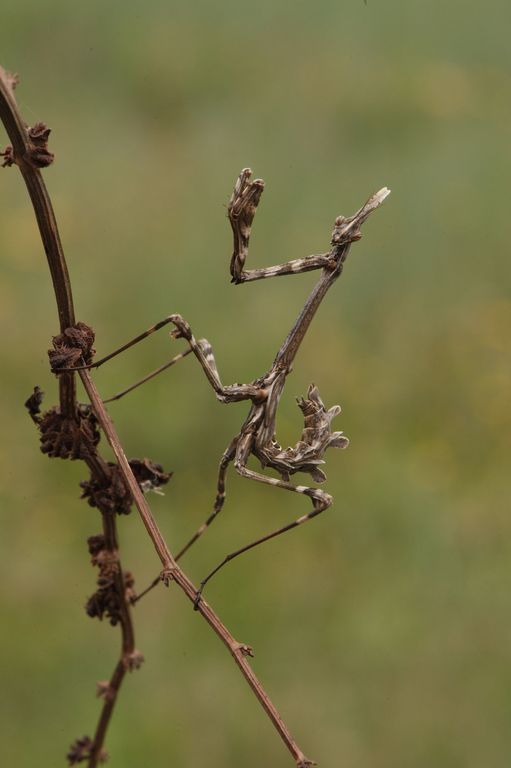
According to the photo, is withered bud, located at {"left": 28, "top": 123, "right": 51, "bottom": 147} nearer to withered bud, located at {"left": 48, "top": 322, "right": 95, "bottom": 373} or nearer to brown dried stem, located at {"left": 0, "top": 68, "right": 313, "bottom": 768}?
brown dried stem, located at {"left": 0, "top": 68, "right": 313, "bottom": 768}

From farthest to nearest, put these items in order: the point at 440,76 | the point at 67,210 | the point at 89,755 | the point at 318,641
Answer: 1. the point at 440,76
2. the point at 67,210
3. the point at 318,641
4. the point at 89,755

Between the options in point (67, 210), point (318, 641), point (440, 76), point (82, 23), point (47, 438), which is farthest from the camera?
point (440, 76)

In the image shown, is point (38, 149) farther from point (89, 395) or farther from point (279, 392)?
point (279, 392)

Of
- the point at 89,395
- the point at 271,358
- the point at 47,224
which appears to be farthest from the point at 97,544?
the point at 271,358

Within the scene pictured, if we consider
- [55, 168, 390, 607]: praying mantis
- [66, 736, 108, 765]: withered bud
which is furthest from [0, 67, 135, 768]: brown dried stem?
[66, 736, 108, 765]: withered bud

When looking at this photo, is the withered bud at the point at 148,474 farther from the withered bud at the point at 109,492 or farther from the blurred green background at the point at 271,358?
the blurred green background at the point at 271,358

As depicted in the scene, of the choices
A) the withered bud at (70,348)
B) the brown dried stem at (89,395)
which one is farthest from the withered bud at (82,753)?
the withered bud at (70,348)

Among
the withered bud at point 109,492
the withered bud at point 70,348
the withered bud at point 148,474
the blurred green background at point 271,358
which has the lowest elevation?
the withered bud at point 109,492

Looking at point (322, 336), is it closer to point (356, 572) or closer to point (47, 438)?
point (356, 572)

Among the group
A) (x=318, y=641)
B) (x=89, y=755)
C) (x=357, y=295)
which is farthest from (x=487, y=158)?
(x=89, y=755)
